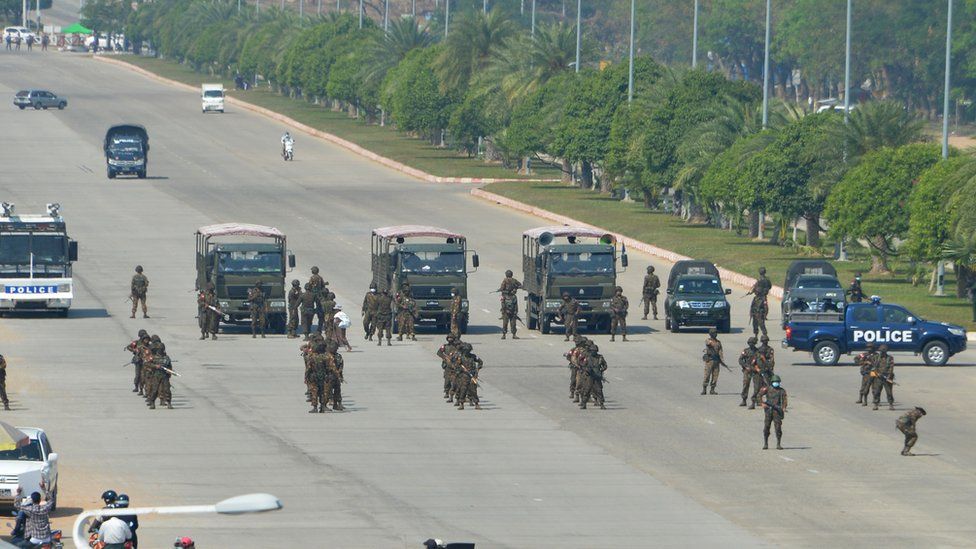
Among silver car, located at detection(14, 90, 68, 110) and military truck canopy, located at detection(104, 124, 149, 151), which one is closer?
military truck canopy, located at detection(104, 124, 149, 151)

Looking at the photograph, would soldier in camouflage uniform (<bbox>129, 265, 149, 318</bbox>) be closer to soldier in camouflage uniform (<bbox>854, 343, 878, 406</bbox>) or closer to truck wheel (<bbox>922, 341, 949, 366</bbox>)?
truck wheel (<bbox>922, 341, 949, 366</bbox>)

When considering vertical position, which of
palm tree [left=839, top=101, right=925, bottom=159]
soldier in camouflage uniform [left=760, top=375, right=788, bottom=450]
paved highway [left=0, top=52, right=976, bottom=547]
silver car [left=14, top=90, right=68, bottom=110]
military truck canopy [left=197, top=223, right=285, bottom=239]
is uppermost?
silver car [left=14, top=90, right=68, bottom=110]

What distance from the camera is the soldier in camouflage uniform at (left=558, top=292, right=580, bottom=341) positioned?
161 feet

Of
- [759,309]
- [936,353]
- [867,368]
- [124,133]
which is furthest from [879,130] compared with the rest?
[124,133]

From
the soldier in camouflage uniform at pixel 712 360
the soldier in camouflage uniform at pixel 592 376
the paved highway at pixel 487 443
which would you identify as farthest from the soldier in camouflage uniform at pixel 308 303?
the soldier in camouflage uniform at pixel 712 360

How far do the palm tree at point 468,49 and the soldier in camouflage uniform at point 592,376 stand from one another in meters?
68.9

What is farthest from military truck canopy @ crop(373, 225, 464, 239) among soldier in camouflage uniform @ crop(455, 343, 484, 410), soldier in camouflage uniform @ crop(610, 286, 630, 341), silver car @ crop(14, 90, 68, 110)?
silver car @ crop(14, 90, 68, 110)

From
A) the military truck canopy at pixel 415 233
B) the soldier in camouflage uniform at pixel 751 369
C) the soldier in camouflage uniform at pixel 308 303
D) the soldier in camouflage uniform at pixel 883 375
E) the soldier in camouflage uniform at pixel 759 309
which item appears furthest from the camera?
the military truck canopy at pixel 415 233

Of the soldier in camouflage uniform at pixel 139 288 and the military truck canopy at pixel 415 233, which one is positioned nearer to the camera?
the military truck canopy at pixel 415 233

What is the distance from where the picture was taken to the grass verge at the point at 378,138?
331ft

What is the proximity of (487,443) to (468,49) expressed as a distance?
2912 inches

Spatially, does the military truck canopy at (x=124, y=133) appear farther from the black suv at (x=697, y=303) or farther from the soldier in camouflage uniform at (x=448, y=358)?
the soldier in camouflage uniform at (x=448, y=358)

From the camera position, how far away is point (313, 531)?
27.6 m

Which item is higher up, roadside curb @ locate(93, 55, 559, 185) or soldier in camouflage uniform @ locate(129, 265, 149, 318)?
roadside curb @ locate(93, 55, 559, 185)
